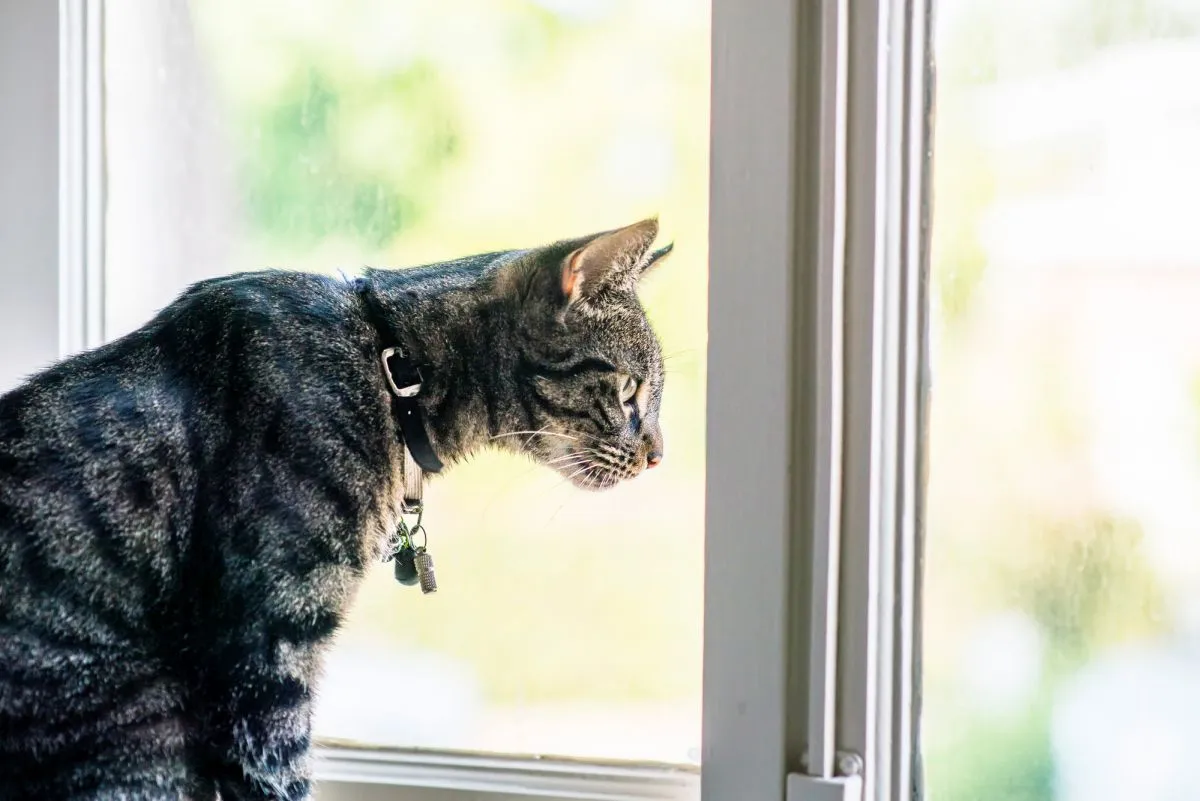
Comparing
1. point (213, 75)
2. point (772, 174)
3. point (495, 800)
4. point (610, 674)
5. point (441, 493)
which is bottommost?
point (495, 800)

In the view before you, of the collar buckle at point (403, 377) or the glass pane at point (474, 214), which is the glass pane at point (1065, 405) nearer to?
the glass pane at point (474, 214)

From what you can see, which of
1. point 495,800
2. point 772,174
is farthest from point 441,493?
point 772,174

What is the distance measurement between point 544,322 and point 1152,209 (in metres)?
0.54

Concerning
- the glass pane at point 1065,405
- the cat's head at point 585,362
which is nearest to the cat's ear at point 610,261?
the cat's head at point 585,362

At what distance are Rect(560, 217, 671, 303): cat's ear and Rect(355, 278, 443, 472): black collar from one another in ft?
0.55

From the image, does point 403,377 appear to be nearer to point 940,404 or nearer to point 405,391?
point 405,391

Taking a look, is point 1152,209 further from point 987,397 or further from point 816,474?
point 816,474

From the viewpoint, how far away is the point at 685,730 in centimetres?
95

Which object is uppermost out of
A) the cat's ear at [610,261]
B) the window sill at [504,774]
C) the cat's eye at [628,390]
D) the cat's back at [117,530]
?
the cat's ear at [610,261]

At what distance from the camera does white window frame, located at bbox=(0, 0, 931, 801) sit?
2.78 feet

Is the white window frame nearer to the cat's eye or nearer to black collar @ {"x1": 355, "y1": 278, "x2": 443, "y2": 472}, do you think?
the cat's eye

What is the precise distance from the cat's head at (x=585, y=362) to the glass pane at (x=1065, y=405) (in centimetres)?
27

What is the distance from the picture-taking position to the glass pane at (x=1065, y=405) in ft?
2.72

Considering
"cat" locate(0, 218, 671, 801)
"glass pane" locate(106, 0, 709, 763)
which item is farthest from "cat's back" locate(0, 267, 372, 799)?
"glass pane" locate(106, 0, 709, 763)
